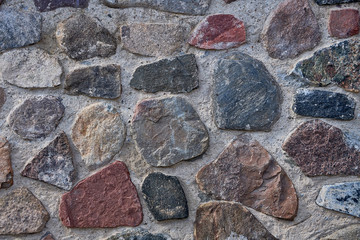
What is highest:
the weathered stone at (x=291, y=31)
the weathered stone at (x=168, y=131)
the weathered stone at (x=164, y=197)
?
the weathered stone at (x=291, y=31)

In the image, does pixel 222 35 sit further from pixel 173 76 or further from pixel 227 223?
pixel 227 223

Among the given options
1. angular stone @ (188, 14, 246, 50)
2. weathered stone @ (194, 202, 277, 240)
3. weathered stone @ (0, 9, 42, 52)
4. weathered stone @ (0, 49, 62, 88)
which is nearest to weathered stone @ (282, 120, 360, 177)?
weathered stone @ (194, 202, 277, 240)

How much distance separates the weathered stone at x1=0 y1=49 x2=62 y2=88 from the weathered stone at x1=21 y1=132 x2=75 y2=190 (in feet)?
0.59

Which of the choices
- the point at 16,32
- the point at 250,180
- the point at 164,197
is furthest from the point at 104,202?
the point at 16,32

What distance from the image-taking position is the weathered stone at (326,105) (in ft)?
3.76

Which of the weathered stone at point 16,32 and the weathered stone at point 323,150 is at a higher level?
the weathered stone at point 16,32

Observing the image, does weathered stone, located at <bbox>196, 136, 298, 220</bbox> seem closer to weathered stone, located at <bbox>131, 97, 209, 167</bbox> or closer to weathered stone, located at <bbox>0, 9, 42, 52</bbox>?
weathered stone, located at <bbox>131, 97, 209, 167</bbox>

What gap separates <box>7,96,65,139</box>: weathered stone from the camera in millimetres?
1188

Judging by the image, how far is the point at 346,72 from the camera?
115 centimetres

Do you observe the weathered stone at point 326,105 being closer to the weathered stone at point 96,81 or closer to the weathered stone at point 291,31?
→ the weathered stone at point 291,31

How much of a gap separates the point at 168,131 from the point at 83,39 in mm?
365

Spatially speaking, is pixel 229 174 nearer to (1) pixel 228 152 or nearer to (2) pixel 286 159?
(1) pixel 228 152

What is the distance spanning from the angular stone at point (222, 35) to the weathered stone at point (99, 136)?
1.07 ft

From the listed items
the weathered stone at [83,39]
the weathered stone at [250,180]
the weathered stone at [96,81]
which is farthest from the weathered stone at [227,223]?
the weathered stone at [83,39]
